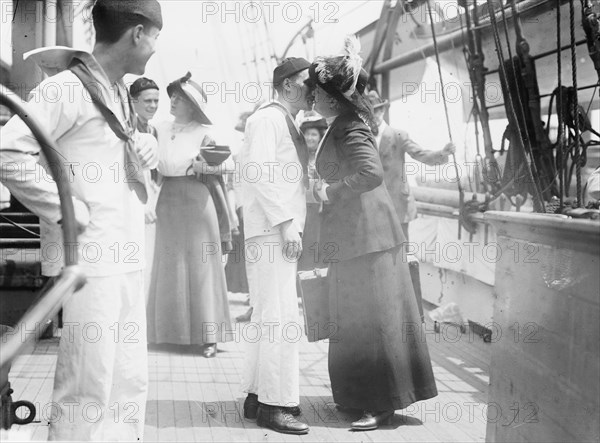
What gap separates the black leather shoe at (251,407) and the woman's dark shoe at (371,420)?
50cm

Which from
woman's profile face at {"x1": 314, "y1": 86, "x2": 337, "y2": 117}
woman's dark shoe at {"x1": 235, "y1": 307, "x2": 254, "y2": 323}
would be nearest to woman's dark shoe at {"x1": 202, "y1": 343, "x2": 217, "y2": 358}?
woman's dark shoe at {"x1": 235, "y1": 307, "x2": 254, "y2": 323}

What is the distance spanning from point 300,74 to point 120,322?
65.2 inches

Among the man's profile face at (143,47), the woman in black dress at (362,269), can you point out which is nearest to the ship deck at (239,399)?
the woman in black dress at (362,269)

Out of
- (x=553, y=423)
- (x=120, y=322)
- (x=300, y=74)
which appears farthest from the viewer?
(x=300, y=74)

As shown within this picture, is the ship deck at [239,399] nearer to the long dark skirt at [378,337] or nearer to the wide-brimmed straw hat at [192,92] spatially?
the long dark skirt at [378,337]

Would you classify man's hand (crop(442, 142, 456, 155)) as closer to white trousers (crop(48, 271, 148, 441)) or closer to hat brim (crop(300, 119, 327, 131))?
hat brim (crop(300, 119, 327, 131))

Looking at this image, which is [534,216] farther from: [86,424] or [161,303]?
[161,303]

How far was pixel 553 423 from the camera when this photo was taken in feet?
7.52

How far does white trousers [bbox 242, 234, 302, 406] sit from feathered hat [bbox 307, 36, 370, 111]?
73 cm

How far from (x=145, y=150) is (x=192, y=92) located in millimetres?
2547

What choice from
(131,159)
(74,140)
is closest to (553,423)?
(131,159)

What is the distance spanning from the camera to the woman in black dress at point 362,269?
11.8 ft

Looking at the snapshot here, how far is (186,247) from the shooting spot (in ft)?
17.7

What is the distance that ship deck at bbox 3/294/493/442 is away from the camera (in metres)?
3.54
